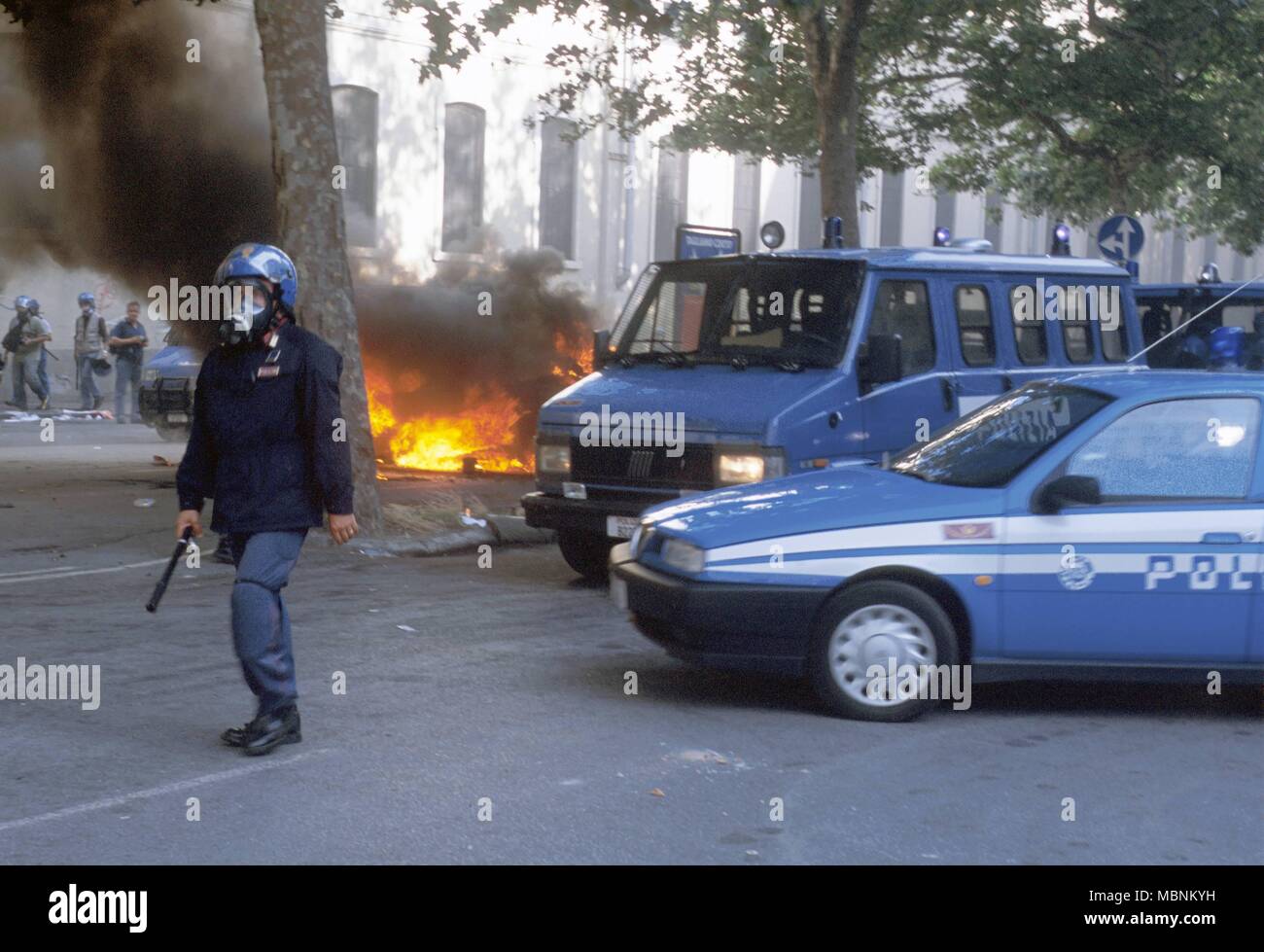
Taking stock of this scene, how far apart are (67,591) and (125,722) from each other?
12.0ft

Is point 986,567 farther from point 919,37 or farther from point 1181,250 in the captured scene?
point 1181,250

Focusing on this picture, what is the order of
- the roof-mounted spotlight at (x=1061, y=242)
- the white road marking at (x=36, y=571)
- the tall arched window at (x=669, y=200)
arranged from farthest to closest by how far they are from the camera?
the tall arched window at (x=669, y=200), the roof-mounted spotlight at (x=1061, y=242), the white road marking at (x=36, y=571)

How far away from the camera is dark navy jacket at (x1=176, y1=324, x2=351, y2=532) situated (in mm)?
6285

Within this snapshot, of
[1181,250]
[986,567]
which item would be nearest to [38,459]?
[986,567]

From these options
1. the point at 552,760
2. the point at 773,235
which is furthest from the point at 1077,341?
the point at 552,760

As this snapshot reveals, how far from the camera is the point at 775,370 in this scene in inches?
401

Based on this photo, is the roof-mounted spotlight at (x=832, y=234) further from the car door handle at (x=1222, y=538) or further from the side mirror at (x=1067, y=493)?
the car door handle at (x=1222, y=538)

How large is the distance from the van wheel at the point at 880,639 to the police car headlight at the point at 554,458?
376cm

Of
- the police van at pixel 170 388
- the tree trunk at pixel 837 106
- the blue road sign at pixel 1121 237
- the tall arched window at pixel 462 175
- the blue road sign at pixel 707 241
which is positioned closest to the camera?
the blue road sign at pixel 707 241

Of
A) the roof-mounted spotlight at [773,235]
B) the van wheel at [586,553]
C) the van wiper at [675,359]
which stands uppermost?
the roof-mounted spotlight at [773,235]

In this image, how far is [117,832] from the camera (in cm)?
529

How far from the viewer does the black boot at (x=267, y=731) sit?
6.32 meters

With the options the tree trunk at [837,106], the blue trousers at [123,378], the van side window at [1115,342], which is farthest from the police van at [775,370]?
the blue trousers at [123,378]

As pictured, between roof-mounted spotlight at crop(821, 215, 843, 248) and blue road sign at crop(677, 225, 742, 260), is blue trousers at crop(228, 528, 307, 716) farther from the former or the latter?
blue road sign at crop(677, 225, 742, 260)
